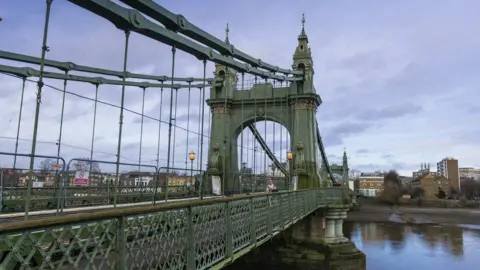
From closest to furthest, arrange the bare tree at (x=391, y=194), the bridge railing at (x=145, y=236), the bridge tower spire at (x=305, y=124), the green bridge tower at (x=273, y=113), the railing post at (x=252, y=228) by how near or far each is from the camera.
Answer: the bridge railing at (x=145, y=236) → the railing post at (x=252, y=228) → the bridge tower spire at (x=305, y=124) → the green bridge tower at (x=273, y=113) → the bare tree at (x=391, y=194)

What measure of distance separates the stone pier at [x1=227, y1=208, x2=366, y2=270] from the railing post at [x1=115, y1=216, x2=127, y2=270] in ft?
45.3

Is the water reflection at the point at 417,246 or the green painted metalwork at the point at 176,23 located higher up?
the green painted metalwork at the point at 176,23

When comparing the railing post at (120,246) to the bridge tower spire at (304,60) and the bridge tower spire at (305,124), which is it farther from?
the bridge tower spire at (304,60)

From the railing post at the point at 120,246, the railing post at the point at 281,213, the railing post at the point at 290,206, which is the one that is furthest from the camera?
the railing post at the point at 290,206

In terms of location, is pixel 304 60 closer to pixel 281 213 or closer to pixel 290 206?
pixel 290 206

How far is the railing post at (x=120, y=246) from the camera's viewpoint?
123 inches

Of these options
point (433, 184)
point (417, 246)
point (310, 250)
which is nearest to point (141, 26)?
point (310, 250)

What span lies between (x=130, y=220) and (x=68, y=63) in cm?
645

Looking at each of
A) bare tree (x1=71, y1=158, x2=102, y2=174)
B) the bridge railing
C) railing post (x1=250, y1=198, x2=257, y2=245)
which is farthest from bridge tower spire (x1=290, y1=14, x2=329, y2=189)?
bare tree (x1=71, y1=158, x2=102, y2=174)

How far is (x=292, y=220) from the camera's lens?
10.5m

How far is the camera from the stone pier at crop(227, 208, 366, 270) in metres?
16.6

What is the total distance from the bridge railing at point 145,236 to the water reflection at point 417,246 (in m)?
15.9

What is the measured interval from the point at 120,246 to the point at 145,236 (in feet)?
1.42

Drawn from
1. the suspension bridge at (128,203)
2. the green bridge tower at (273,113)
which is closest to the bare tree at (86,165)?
the suspension bridge at (128,203)
